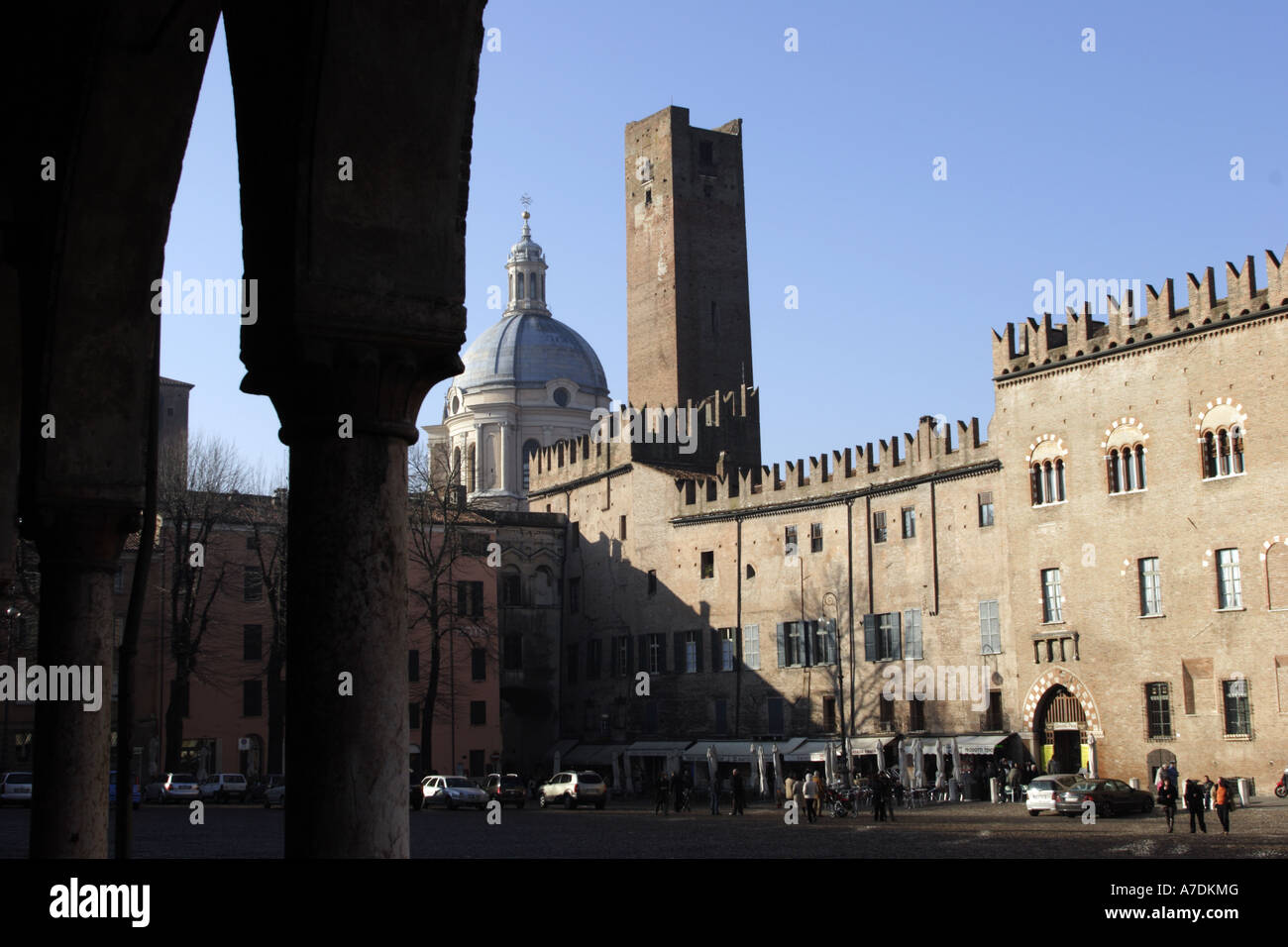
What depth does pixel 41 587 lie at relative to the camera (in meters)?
9.67

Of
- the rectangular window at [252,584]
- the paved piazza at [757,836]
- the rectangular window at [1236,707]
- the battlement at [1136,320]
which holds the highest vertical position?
the battlement at [1136,320]

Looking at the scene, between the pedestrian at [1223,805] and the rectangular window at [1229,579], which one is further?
the rectangular window at [1229,579]

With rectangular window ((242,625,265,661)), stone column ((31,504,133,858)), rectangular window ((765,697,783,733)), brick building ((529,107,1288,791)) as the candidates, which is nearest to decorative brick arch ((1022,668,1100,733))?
brick building ((529,107,1288,791))

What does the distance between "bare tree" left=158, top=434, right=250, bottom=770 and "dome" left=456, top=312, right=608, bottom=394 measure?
32.3 metres

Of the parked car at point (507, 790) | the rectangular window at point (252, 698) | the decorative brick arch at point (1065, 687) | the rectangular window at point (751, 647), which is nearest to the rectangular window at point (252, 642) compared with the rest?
the rectangular window at point (252, 698)

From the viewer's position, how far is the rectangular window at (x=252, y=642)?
4606cm

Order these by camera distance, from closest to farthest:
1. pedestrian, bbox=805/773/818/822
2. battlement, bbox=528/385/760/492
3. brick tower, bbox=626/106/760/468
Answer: pedestrian, bbox=805/773/818/822 < battlement, bbox=528/385/760/492 < brick tower, bbox=626/106/760/468

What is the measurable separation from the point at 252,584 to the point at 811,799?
21.0 meters

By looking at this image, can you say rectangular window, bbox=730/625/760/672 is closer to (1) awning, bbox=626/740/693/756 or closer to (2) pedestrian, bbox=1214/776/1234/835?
(1) awning, bbox=626/740/693/756

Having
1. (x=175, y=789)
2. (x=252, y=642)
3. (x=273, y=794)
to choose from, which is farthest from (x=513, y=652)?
(x=273, y=794)

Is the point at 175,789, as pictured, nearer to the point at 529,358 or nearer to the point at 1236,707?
the point at 1236,707

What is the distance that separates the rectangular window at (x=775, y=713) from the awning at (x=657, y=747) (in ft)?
9.30

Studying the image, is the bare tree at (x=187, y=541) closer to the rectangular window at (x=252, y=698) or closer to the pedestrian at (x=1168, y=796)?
the rectangular window at (x=252, y=698)

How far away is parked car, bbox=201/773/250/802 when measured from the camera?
134ft
